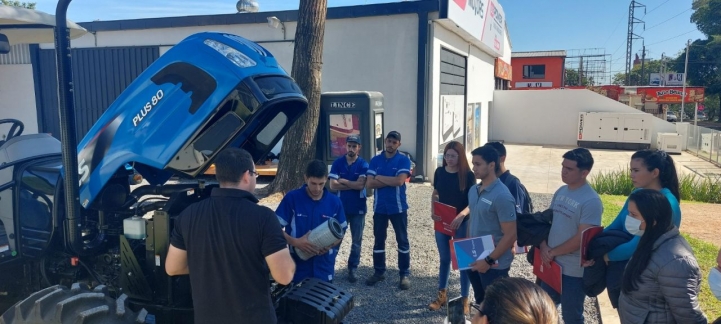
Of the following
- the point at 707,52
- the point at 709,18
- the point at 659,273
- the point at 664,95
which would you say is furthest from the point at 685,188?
the point at 709,18

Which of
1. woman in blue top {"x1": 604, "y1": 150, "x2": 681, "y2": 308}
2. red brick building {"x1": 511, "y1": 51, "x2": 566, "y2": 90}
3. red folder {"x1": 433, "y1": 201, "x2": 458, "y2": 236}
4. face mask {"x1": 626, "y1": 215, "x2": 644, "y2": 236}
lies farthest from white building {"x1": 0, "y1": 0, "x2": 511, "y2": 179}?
red brick building {"x1": 511, "y1": 51, "x2": 566, "y2": 90}

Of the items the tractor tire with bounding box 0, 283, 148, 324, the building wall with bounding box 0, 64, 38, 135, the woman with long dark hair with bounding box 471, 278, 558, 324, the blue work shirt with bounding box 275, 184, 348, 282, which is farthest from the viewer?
the building wall with bounding box 0, 64, 38, 135

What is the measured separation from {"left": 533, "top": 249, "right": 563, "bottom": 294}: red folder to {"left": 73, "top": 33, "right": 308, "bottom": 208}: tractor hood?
2174 millimetres

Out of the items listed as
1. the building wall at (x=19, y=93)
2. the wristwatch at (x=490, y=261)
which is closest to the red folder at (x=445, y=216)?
the wristwatch at (x=490, y=261)

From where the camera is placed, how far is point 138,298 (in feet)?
9.95

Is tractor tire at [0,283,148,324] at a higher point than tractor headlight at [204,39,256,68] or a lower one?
lower

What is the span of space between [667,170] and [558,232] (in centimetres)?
85

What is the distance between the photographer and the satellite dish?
14.4 m

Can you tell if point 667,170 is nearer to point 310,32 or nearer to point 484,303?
point 484,303

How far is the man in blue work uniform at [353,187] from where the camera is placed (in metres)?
5.58

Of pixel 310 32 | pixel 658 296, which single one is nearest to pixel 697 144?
pixel 310 32

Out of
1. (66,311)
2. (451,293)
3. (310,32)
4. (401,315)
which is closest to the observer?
(66,311)

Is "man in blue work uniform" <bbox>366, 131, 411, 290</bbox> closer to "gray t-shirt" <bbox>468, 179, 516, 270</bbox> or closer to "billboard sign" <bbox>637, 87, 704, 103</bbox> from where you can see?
"gray t-shirt" <bbox>468, 179, 516, 270</bbox>

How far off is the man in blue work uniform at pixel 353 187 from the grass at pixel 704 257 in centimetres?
341
